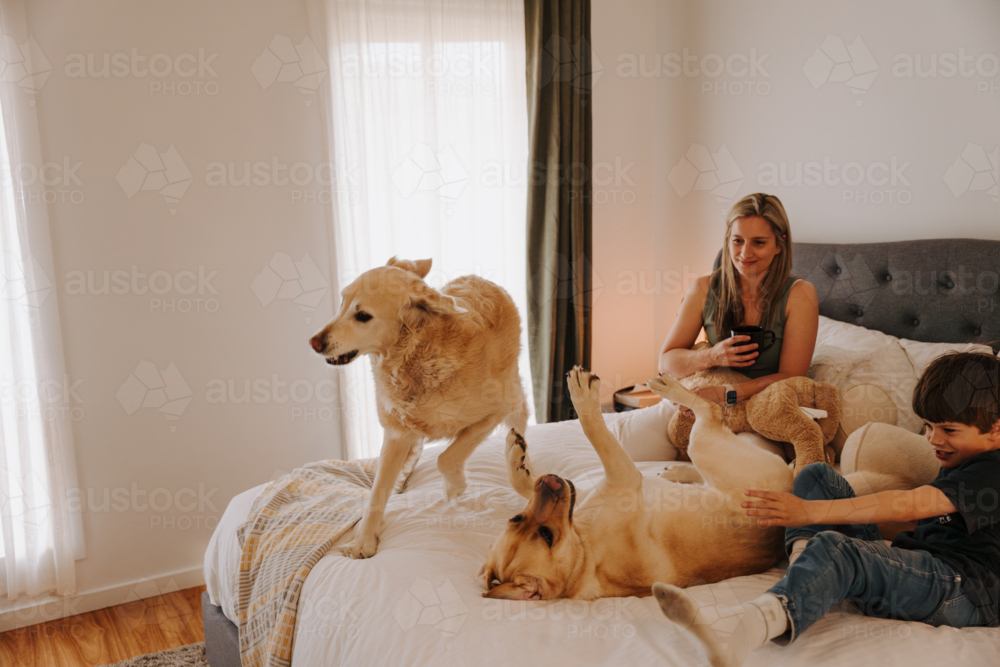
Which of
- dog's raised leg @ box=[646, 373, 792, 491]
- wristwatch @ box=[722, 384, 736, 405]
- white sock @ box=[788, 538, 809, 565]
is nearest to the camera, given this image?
white sock @ box=[788, 538, 809, 565]

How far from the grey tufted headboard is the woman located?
453mm

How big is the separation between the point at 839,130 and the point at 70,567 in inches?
140

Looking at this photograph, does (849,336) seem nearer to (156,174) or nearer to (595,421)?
(595,421)

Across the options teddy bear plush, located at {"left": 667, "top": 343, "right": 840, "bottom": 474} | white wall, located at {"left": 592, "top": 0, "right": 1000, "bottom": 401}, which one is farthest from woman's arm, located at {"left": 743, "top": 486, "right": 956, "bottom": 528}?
white wall, located at {"left": 592, "top": 0, "right": 1000, "bottom": 401}

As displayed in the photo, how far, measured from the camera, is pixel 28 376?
8.57ft

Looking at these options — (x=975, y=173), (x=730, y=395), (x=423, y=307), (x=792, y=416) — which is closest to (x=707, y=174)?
(x=975, y=173)

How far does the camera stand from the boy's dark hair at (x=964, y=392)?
50.9 inches

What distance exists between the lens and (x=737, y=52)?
10.4ft

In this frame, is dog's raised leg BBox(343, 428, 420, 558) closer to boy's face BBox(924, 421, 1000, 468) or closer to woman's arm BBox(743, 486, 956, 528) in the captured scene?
woman's arm BBox(743, 486, 956, 528)

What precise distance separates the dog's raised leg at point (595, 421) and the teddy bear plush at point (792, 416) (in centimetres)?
59

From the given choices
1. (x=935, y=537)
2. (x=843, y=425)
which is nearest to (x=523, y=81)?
(x=843, y=425)

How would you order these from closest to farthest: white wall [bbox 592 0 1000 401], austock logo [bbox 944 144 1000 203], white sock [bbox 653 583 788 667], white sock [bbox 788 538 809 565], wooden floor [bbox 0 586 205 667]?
white sock [bbox 653 583 788 667] < white sock [bbox 788 538 809 565] < austock logo [bbox 944 144 1000 203] < white wall [bbox 592 0 1000 401] < wooden floor [bbox 0 586 205 667]

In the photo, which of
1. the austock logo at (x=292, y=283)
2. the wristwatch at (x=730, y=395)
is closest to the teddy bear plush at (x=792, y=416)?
the wristwatch at (x=730, y=395)

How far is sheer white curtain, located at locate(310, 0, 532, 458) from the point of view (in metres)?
3.02
